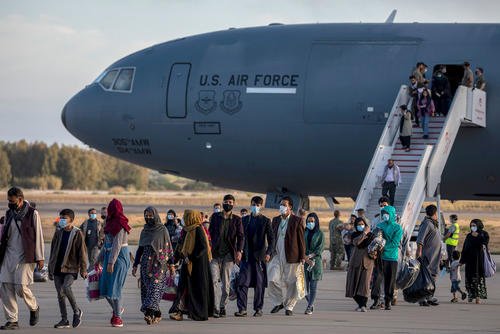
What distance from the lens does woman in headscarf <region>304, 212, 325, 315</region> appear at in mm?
22406

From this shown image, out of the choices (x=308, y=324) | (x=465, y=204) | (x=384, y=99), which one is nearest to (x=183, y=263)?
(x=308, y=324)

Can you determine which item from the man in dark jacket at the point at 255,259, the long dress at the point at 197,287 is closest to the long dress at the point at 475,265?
the man in dark jacket at the point at 255,259

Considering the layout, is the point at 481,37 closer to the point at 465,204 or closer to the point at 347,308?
the point at 347,308

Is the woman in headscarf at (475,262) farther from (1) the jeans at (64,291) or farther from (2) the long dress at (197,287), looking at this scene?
(1) the jeans at (64,291)

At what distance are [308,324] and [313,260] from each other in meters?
2.76

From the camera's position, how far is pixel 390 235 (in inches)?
918

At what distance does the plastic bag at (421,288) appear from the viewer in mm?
23656

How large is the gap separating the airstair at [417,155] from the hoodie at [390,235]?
3.25m

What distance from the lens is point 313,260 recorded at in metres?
22.8

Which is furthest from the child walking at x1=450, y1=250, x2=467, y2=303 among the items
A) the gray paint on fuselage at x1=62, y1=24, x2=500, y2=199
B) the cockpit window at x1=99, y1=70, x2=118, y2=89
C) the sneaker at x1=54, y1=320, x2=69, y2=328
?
the cockpit window at x1=99, y1=70, x2=118, y2=89

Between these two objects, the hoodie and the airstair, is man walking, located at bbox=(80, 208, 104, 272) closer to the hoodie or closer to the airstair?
the airstair

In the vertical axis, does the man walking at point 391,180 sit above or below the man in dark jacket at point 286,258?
above

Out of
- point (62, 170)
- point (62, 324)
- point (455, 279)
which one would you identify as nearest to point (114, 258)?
point (62, 324)

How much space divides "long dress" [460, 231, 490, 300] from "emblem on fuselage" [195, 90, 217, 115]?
30.9 ft
